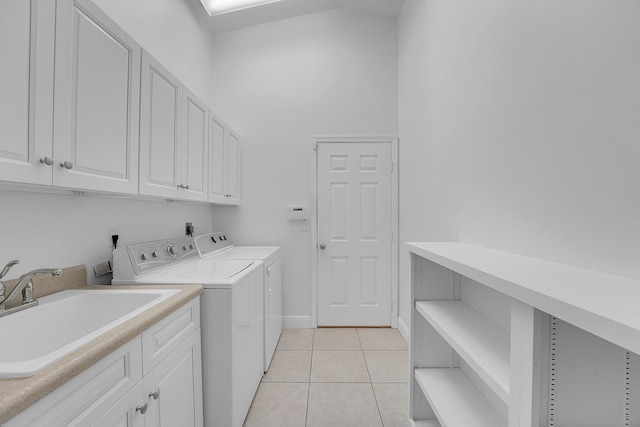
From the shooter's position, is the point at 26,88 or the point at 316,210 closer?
the point at 26,88

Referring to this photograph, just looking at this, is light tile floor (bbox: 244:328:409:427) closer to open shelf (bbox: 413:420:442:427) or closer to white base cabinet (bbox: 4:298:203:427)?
open shelf (bbox: 413:420:442:427)

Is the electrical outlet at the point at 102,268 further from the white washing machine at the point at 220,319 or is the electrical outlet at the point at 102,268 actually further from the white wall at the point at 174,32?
the white wall at the point at 174,32

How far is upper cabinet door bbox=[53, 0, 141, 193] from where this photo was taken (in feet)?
3.58

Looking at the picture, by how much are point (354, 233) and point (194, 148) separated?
1900 millimetres

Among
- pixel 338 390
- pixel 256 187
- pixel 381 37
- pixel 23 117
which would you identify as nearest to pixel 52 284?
pixel 23 117

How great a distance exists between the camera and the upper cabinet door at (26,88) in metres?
0.90

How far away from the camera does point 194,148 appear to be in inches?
86.4

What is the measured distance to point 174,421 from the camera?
131 centimetres

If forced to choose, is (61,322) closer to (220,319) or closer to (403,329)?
(220,319)

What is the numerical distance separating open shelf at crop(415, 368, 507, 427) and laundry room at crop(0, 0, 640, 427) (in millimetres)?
23

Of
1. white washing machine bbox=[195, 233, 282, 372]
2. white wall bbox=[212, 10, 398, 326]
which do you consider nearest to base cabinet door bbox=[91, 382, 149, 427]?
white washing machine bbox=[195, 233, 282, 372]

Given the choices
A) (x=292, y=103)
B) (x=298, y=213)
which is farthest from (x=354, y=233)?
(x=292, y=103)

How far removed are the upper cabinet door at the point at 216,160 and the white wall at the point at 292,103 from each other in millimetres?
642

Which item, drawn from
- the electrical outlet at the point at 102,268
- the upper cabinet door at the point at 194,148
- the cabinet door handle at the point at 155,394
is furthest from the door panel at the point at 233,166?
the cabinet door handle at the point at 155,394
